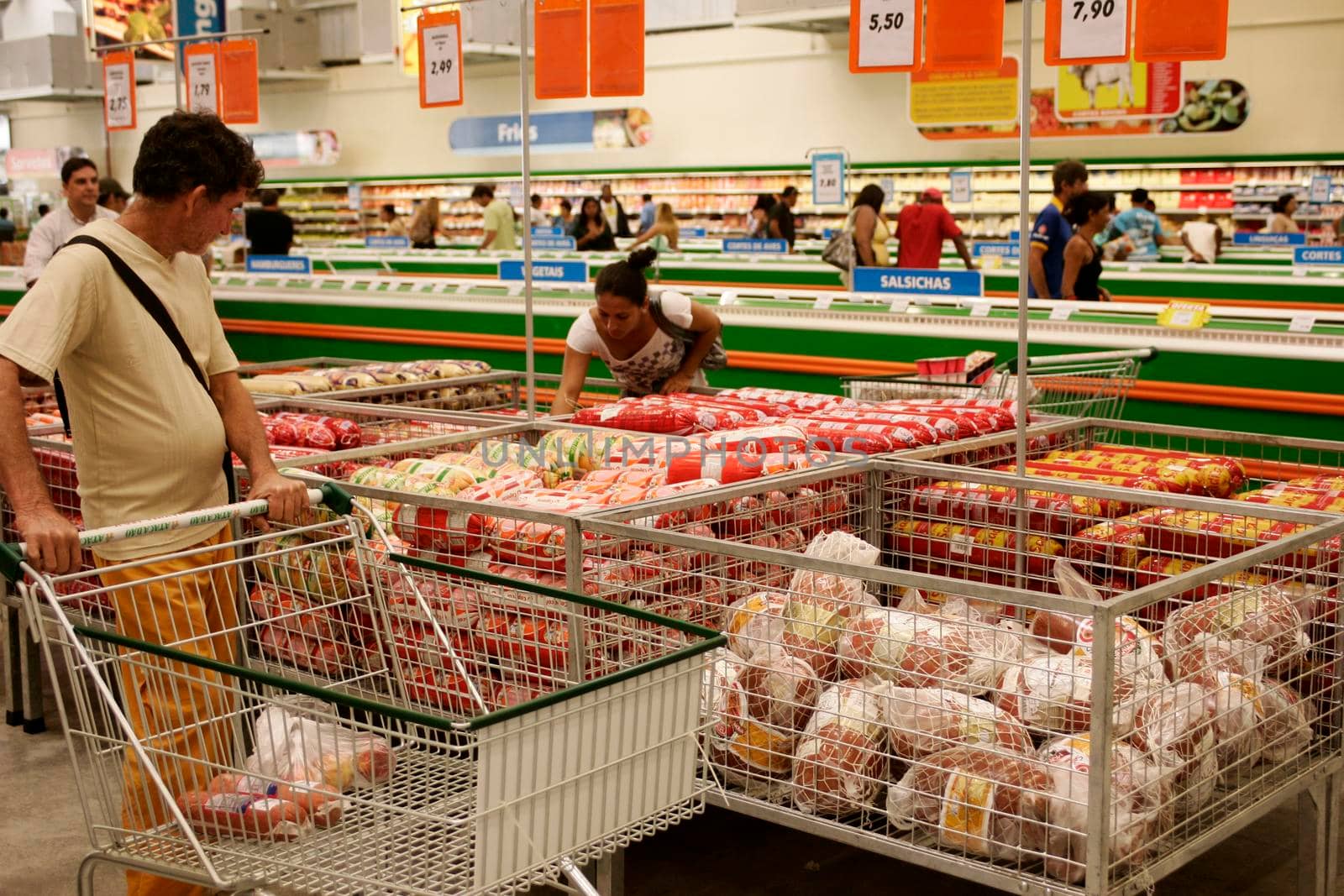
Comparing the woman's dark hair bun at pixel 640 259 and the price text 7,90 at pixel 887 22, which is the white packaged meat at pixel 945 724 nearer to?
the price text 7,90 at pixel 887 22

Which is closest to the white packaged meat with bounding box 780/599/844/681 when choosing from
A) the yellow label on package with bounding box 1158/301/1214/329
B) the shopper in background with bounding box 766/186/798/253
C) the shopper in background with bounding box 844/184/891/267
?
the yellow label on package with bounding box 1158/301/1214/329

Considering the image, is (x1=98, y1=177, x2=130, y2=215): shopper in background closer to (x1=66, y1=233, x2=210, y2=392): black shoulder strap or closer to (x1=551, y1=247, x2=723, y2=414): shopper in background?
(x1=551, y1=247, x2=723, y2=414): shopper in background

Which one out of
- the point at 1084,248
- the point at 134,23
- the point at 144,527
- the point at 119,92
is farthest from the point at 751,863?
the point at 134,23

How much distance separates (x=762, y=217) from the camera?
15.6 m

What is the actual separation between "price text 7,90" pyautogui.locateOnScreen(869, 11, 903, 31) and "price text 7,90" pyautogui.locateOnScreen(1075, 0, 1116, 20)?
687 millimetres

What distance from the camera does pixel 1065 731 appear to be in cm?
253

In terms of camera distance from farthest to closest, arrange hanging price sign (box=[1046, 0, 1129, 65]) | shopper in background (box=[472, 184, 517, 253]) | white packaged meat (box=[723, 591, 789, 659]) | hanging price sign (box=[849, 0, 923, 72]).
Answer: shopper in background (box=[472, 184, 517, 253]) → hanging price sign (box=[849, 0, 923, 72]) → hanging price sign (box=[1046, 0, 1129, 65]) → white packaged meat (box=[723, 591, 789, 659])

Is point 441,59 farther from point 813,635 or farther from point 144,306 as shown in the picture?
point 813,635

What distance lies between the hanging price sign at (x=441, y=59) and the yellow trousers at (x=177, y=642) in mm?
2846

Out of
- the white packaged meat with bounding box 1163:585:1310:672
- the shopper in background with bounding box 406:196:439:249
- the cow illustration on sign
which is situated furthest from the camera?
the shopper in background with bounding box 406:196:439:249

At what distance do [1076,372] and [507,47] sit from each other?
1564cm

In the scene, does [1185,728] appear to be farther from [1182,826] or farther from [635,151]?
[635,151]

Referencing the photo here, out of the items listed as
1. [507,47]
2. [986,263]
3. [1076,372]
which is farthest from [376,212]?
[1076,372]

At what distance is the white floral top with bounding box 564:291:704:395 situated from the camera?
495 centimetres
